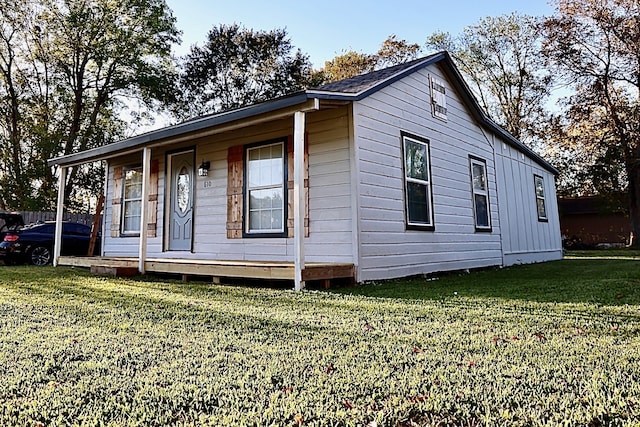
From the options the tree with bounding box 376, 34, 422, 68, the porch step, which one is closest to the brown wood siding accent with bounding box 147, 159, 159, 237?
the porch step

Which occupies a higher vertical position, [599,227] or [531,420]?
[599,227]

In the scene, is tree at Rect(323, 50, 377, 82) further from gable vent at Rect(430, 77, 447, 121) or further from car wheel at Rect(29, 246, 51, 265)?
car wheel at Rect(29, 246, 51, 265)

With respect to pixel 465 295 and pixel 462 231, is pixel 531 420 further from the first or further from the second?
pixel 462 231

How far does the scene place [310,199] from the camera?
5.92m

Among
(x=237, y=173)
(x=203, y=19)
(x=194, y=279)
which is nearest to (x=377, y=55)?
(x=203, y=19)

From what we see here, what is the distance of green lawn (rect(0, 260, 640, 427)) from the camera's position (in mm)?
1565

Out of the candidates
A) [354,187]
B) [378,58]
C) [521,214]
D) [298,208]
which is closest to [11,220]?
[298,208]

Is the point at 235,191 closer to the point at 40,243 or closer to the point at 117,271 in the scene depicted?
the point at 117,271

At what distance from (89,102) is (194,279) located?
14.3 metres

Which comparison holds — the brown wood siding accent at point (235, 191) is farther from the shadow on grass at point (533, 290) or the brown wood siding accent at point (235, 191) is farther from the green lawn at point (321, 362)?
the green lawn at point (321, 362)

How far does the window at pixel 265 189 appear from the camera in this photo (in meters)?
6.39

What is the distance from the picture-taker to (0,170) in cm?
1520

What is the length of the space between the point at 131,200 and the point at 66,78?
36.2ft

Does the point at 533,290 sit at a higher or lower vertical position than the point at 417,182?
lower
